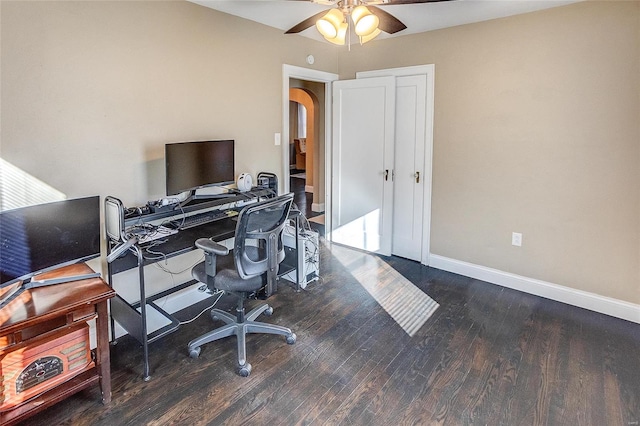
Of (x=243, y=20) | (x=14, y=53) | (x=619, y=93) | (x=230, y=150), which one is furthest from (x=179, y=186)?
(x=619, y=93)

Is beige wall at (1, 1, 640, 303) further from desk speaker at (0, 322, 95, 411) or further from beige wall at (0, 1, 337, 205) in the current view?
desk speaker at (0, 322, 95, 411)

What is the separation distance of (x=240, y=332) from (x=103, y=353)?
0.77 meters

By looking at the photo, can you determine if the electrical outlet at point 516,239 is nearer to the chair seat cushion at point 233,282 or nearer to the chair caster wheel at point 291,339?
the chair caster wheel at point 291,339

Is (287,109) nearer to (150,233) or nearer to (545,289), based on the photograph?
(150,233)

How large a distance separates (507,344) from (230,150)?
2.46 metres

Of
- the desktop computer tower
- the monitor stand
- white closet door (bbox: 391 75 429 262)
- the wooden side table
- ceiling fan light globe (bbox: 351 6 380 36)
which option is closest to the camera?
the wooden side table

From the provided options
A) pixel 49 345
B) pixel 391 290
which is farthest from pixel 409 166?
pixel 49 345

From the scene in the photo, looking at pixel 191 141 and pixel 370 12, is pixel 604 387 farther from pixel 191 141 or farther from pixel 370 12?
pixel 191 141

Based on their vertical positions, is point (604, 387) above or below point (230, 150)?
below

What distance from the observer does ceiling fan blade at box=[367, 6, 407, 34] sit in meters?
2.34

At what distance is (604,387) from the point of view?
87.7 inches

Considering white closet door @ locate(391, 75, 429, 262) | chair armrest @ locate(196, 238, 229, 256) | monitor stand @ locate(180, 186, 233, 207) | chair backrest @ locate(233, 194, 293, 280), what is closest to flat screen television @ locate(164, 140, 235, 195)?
monitor stand @ locate(180, 186, 233, 207)

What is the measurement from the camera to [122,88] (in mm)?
2600

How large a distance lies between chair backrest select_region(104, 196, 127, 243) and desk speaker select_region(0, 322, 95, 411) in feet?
2.11
